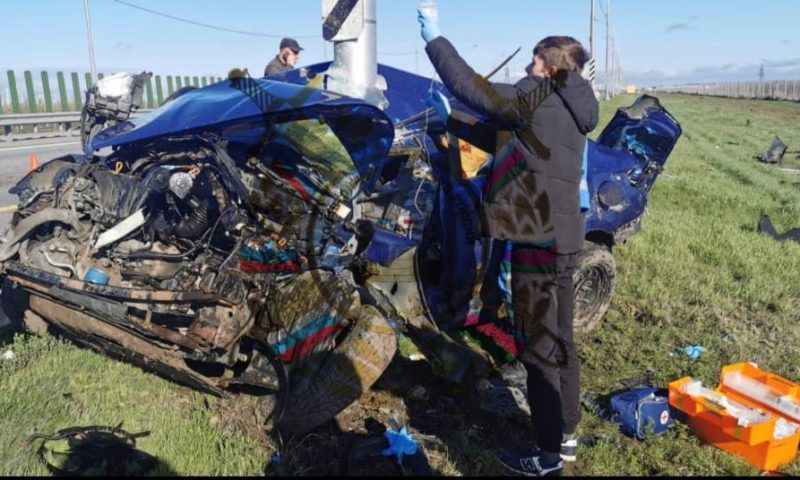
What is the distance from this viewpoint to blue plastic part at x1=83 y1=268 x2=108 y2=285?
342cm

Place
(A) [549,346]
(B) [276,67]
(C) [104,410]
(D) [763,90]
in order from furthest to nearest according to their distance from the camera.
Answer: (D) [763,90], (B) [276,67], (C) [104,410], (A) [549,346]

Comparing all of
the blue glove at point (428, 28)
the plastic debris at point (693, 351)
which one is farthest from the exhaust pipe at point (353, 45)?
the plastic debris at point (693, 351)

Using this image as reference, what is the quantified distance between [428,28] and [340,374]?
1660 mm

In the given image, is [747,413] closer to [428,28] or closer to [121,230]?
[428,28]

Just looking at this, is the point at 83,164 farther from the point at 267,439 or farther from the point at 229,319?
the point at 267,439

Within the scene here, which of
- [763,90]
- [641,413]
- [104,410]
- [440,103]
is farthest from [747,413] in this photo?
[763,90]

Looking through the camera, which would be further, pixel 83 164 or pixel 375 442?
pixel 83 164

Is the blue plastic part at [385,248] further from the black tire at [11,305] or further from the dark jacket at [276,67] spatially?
the dark jacket at [276,67]

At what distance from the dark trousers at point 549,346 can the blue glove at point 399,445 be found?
0.58 m

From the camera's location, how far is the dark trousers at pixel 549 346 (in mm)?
2873

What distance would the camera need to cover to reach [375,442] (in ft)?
10.0

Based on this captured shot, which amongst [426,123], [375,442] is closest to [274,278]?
[375,442]

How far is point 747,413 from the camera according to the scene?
3.30m

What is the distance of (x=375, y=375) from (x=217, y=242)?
43.9 inches
